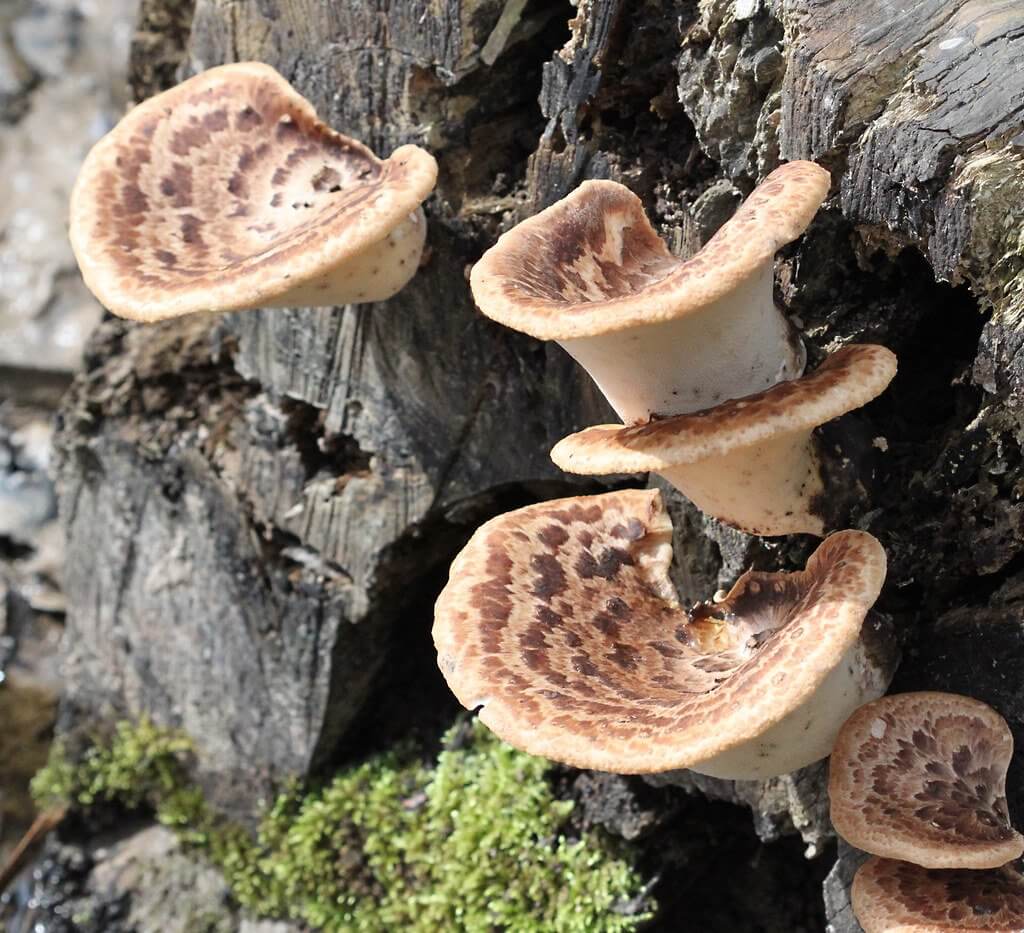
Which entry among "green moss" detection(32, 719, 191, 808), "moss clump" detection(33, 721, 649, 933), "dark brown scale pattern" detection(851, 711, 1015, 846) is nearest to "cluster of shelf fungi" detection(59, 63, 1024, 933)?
"dark brown scale pattern" detection(851, 711, 1015, 846)

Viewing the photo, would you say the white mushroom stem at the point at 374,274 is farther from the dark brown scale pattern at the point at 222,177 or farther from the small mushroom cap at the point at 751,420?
the small mushroom cap at the point at 751,420

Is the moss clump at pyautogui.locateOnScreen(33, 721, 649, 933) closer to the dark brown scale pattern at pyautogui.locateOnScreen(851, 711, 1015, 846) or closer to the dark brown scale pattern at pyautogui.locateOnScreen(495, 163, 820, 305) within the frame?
the dark brown scale pattern at pyautogui.locateOnScreen(851, 711, 1015, 846)

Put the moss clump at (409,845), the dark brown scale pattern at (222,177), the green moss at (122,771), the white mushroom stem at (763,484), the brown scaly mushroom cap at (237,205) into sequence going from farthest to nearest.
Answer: the green moss at (122,771) < the moss clump at (409,845) < the dark brown scale pattern at (222,177) < the brown scaly mushroom cap at (237,205) < the white mushroom stem at (763,484)

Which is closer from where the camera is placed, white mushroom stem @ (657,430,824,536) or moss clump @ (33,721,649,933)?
white mushroom stem @ (657,430,824,536)

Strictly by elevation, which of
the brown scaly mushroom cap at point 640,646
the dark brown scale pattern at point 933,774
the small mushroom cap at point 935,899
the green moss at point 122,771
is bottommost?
the green moss at point 122,771

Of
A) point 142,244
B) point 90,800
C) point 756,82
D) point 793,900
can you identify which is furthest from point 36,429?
point 756,82

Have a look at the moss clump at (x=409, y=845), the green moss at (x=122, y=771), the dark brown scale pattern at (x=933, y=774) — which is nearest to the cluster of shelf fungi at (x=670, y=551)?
the dark brown scale pattern at (x=933, y=774)

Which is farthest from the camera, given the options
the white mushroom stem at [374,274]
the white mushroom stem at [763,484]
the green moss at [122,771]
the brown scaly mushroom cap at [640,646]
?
the green moss at [122,771]
